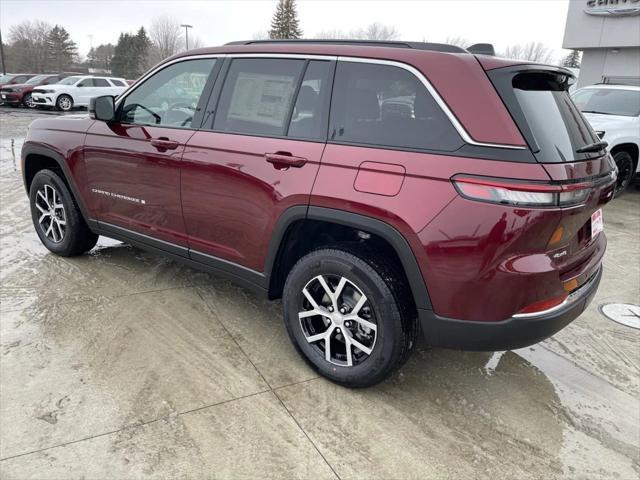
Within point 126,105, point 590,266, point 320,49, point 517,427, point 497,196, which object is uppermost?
point 320,49

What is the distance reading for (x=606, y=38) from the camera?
60.8 feet

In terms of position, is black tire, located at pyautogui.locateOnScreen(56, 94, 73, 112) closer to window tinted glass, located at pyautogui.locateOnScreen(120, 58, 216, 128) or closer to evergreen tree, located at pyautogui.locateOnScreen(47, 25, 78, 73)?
window tinted glass, located at pyautogui.locateOnScreen(120, 58, 216, 128)

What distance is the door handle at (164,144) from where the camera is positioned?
3324 mm

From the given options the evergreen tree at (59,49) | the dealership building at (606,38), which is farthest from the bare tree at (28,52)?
the dealership building at (606,38)

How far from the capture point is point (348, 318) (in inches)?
106

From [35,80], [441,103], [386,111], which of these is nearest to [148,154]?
[386,111]

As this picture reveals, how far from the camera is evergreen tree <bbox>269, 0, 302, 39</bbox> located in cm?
6756

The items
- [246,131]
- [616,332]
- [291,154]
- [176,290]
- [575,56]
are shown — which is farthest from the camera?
[575,56]

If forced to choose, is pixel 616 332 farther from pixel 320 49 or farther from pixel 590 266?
pixel 320 49

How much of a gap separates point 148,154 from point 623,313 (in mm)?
3817

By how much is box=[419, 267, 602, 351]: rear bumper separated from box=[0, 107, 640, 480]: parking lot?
1.57ft

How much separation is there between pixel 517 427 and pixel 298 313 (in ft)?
4.27

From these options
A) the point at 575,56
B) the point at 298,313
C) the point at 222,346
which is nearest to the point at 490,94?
the point at 298,313

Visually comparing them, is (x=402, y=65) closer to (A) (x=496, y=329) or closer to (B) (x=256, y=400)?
(A) (x=496, y=329)
